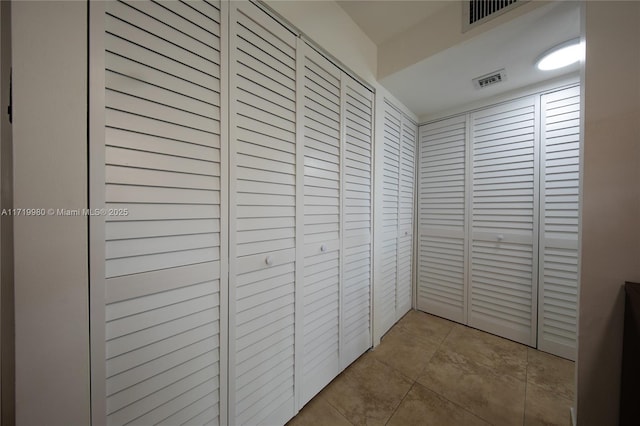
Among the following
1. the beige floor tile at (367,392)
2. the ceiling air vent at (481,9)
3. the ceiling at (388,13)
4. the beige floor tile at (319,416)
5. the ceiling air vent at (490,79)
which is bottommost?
the beige floor tile at (319,416)

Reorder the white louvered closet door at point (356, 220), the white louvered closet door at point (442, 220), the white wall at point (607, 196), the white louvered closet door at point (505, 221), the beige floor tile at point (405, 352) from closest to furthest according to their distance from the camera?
the white wall at point (607, 196) < the white louvered closet door at point (356, 220) < the beige floor tile at point (405, 352) < the white louvered closet door at point (505, 221) < the white louvered closet door at point (442, 220)

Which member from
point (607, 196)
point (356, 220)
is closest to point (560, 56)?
point (607, 196)

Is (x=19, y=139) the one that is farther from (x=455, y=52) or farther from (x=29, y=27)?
(x=455, y=52)

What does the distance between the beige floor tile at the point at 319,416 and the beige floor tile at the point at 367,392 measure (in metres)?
0.03

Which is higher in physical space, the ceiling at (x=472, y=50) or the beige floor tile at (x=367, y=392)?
the ceiling at (x=472, y=50)

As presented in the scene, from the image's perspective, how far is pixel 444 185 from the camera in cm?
236

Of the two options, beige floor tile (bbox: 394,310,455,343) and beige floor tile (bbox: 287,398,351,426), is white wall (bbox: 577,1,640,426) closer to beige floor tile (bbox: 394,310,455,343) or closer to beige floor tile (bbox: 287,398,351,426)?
beige floor tile (bbox: 394,310,455,343)

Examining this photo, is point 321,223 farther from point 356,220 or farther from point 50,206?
point 50,206

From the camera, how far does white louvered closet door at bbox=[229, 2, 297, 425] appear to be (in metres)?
0.98

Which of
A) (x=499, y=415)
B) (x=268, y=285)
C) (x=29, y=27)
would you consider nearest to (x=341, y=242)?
(x=268, y=285)

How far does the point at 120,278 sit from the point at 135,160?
0.40 m

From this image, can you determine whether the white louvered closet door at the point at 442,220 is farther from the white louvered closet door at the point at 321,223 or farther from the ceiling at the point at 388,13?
the white louvered closet door at the point at 321,223

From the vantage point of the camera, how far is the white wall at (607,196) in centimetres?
93

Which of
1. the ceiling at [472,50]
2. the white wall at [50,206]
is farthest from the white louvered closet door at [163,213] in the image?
the ceiling at [472,50]
